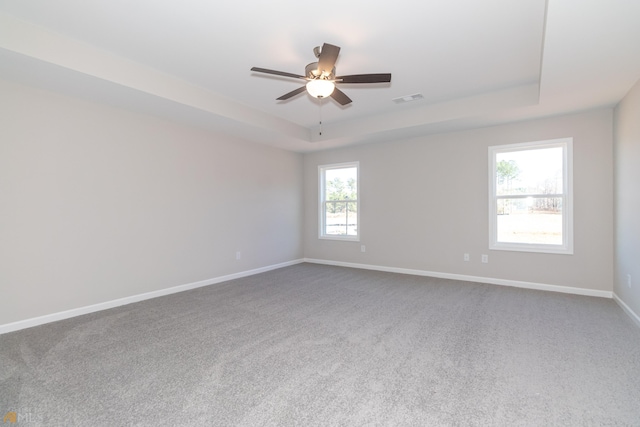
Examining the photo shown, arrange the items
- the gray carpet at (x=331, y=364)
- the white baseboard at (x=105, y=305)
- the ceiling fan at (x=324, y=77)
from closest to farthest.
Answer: the gray carpet at (x=331, y=364) < the ceiling fan at (x=324, y=77) < the white baseboard at (x=105, y=305)

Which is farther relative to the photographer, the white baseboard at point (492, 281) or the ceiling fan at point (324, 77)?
the white baseboard at point (492, 281)

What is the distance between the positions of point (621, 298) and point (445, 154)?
288 cm

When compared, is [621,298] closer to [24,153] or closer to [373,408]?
[373,408]

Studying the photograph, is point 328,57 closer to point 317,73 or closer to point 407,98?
point 317,73

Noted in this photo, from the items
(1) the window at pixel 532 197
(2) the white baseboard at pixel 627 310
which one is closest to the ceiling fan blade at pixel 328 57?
(1) the window at pixel 532 197

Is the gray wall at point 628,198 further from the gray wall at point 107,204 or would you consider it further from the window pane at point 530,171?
the gray wall at point 107,204

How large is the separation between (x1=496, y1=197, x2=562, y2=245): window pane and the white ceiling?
1.23m

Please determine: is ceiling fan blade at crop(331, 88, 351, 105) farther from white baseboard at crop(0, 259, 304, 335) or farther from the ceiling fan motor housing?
white baseboard at crop(0, 259, 304, 335)

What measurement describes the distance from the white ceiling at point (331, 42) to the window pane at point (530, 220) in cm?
123

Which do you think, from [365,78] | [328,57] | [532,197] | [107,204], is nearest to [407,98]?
[365,78]

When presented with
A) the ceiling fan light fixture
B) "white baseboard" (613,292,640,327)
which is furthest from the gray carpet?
the ceiling fan light fixture

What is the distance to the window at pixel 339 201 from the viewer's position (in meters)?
6.19

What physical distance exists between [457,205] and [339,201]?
2.35m

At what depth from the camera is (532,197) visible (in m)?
4.39
